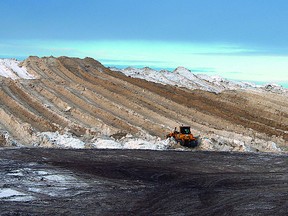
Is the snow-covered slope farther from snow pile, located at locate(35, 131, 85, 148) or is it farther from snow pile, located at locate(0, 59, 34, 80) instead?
snow pile, located at locate(35, 131, 85, 148)

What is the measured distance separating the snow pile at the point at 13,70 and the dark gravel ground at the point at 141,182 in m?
19.9

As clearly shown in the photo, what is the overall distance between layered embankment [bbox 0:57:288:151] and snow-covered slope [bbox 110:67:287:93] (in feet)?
21.9

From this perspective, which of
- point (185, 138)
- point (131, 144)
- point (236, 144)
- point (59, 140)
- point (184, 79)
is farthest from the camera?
point (184, 79)

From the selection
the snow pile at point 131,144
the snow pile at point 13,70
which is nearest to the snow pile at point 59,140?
the snow pile at point 131,144

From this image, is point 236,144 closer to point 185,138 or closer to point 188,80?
point 185,138

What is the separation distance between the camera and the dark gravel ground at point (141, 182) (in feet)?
39.3

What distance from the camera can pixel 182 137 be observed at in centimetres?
2227

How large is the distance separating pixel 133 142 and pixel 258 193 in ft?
30.6

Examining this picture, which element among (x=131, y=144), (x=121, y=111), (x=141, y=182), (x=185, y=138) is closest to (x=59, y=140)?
(x=131, y=144)

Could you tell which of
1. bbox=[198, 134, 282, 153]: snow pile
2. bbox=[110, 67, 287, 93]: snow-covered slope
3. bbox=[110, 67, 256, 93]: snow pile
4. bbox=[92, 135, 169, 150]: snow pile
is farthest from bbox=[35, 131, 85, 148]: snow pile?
bbox=[110, 67, 256, 93]: snow pile

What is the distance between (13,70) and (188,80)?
57.3ft

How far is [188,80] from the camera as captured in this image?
4841 cm

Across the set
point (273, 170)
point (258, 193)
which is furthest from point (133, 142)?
point (258, 193)

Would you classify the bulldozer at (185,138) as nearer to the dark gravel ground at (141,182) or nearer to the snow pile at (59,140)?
the dark gravel ground at (141,182)
